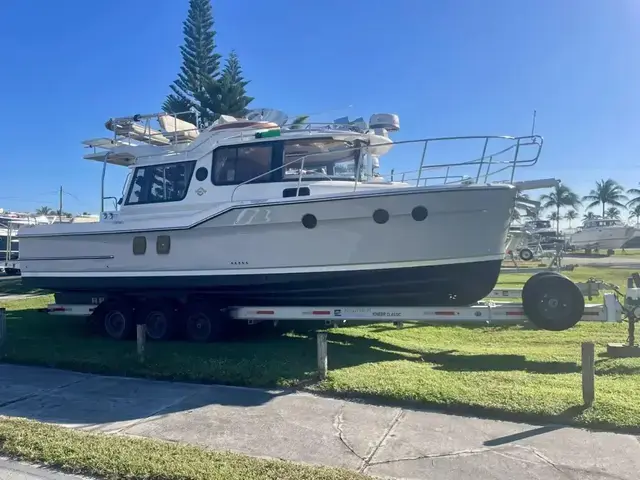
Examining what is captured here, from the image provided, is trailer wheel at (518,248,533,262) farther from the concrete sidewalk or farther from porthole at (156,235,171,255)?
the concrete sidewalk

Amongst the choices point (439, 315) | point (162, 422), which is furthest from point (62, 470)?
point (439, 315)

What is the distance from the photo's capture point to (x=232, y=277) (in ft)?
26.6

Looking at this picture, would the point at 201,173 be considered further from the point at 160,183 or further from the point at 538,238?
the point at 538,238

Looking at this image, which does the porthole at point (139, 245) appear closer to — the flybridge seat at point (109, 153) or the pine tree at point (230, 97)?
the flybridge seat at point (109, 153)

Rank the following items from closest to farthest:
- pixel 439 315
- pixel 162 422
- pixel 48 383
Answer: pixel 162 422 → pixel 48 383 → pixel 439 315

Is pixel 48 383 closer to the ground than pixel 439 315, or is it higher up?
closer to the ground

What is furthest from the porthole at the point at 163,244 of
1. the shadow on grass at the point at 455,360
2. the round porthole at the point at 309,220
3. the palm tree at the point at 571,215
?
the palm tree at the point at 571,215

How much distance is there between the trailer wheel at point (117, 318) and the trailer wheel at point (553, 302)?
20.8ft

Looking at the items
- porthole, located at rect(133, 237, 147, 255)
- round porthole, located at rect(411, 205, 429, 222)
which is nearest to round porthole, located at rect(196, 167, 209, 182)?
porthole, located at rect(133, 237, 147, 255)

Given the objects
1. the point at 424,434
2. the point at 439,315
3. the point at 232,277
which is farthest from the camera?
the point at 232,277

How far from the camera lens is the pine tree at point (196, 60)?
27.7 meters

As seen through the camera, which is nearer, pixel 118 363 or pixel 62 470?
pixel 62 470

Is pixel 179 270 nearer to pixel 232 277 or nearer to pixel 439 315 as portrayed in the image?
pixel 232 277

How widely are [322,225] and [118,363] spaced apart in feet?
11.0
